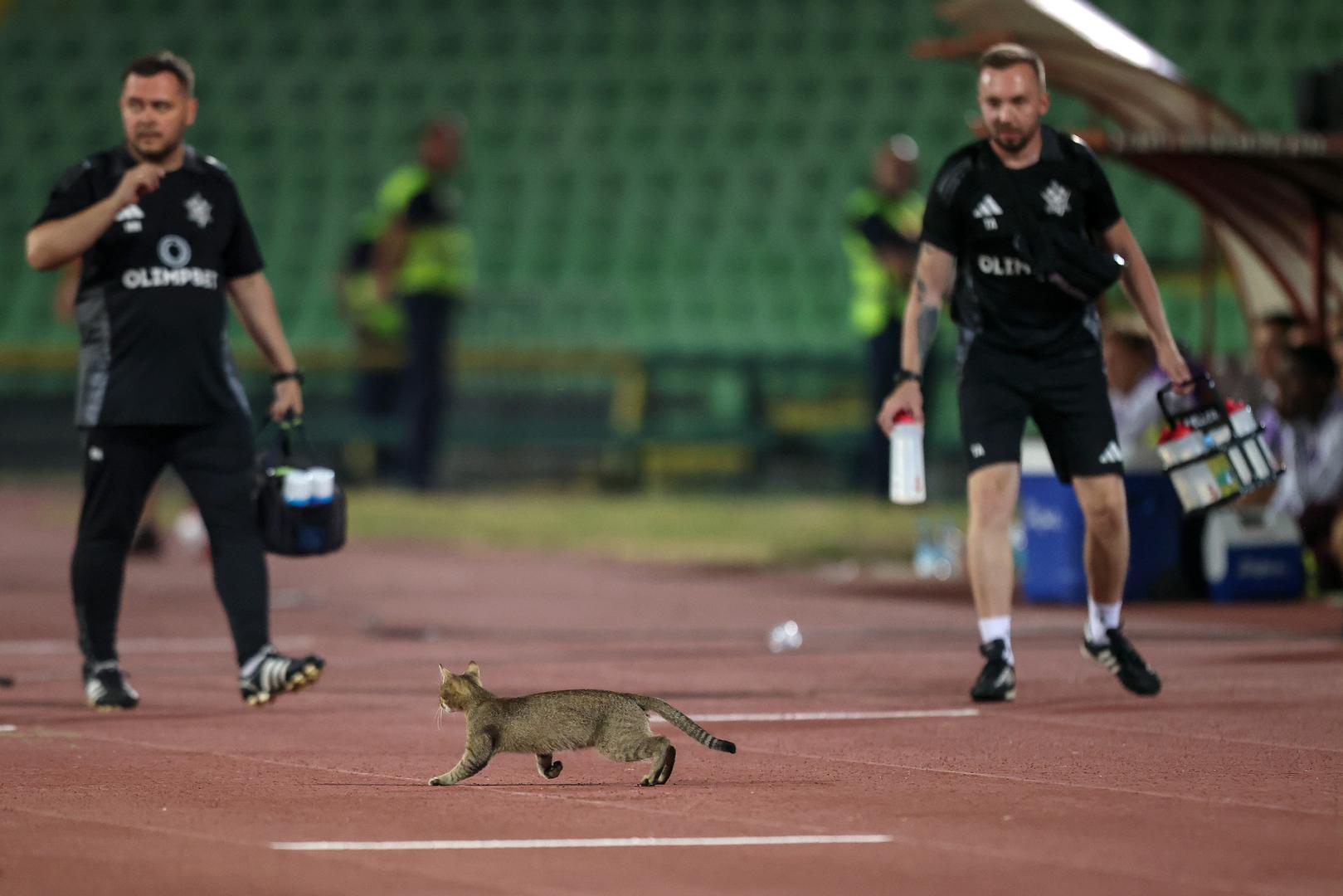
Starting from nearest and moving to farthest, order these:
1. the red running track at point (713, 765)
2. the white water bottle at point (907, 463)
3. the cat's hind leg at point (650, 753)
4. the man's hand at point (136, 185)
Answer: the red running track at point (713, 765) → the cat's hind leg at point (650, 753) → the man's hand at point (136, 185) → the white water bottle at point (907, 463)

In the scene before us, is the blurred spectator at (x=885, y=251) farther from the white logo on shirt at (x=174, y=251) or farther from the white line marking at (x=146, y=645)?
the white logo on shirt at (x=174, y=251)

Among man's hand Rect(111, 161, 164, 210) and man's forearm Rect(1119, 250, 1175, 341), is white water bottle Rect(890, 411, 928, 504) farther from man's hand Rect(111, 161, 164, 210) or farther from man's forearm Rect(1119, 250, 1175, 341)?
man's hand Rect(111, 161, 164, 210)

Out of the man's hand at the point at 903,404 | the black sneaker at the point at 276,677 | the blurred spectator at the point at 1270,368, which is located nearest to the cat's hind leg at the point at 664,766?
the black sneaker at the point at 276,677

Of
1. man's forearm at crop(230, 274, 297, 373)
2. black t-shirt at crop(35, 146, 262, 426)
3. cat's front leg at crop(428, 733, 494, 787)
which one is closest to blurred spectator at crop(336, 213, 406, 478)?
man's forearm at crop(230, 274, 297, 373)

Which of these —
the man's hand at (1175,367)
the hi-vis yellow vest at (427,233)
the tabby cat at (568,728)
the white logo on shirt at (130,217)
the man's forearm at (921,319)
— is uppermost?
the hi-vis yellow vest at (427,233)

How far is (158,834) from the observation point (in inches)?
210

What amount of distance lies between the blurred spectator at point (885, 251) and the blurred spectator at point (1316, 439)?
543 centimetres

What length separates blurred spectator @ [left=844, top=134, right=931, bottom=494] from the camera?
17.5 m

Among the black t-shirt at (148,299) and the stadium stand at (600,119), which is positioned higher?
the stadium stand at (600,119)

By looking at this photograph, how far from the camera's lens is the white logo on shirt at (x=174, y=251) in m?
7.77

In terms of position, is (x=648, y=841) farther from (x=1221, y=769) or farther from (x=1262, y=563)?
(x=1262, y=563)

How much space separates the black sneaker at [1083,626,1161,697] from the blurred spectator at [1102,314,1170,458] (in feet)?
12.2

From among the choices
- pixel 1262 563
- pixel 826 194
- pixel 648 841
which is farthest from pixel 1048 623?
pixel 826 194

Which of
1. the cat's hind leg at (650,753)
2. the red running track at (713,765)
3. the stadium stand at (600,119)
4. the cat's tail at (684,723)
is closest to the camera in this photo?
the red running track at (713,765)
